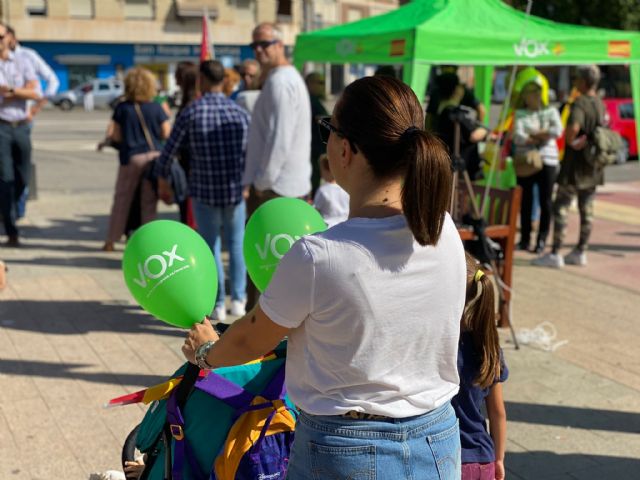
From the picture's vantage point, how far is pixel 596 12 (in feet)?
103

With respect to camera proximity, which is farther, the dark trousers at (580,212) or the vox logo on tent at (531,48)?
the dark trousers at (580,212)

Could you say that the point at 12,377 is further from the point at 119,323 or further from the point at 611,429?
the point at 611,429

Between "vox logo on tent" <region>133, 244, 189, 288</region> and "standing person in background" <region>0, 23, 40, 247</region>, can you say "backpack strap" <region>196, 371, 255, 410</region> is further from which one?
"standing person in background" <region>0, 23, 40, 247</region>

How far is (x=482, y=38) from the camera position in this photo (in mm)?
7262

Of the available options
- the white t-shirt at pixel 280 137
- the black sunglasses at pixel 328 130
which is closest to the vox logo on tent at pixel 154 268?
the black sunglasses at pixel 328 130

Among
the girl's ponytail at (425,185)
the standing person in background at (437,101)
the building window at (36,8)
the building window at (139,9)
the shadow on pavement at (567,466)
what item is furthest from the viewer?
the building window at (139,9)

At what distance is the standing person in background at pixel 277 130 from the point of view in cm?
549

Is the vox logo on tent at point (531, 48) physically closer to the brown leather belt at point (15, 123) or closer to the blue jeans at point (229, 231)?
the blue jeans at point (229, 231)

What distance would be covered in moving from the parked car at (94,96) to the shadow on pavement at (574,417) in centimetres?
3754

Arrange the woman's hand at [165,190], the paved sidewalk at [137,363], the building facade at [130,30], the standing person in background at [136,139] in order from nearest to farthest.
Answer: the paved sidewalk at [137,363] < the woman's hand at [165,190] < the standing person in background at [136,139] < the building facade at [130,30]

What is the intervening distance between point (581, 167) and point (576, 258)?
887 millimetres

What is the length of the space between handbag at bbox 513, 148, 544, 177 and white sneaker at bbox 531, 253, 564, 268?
1.09m

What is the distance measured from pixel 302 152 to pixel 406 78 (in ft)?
5.73

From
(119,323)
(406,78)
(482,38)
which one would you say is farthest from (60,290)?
(482,38)
